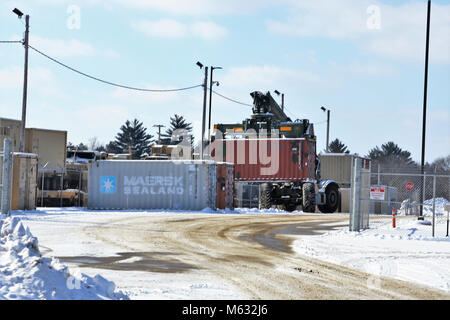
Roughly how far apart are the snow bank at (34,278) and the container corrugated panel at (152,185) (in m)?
21.4

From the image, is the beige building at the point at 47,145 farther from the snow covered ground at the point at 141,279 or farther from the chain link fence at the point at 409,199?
the snow covered ground at the point at 141,279

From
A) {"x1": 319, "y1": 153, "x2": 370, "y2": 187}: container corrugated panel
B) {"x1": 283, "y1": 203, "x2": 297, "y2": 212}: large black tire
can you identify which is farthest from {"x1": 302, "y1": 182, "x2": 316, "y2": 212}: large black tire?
{"x1": 319, "y1": 153, "x2": 370, "y2": 187}: container corrugated panel

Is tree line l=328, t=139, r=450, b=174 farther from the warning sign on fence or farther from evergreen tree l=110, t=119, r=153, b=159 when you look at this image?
the warning sign on fence

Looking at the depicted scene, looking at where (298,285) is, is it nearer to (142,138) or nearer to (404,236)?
(404,236)

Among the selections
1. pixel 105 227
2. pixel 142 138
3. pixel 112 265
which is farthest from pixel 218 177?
pixel 142 138

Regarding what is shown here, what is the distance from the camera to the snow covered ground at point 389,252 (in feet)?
33.6

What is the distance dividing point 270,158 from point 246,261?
20653mm

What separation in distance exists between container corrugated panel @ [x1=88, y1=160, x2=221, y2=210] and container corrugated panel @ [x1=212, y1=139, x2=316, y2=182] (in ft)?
11.8

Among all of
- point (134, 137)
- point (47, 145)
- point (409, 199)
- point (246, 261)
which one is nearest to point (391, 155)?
point (134, 137)

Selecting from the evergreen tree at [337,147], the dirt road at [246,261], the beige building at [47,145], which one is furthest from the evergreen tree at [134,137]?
the dirt road at [246,261]

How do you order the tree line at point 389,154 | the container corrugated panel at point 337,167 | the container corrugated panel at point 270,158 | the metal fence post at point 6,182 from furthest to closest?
the tree line at point 389,154, the container corrugated panel at point 337,167, the container corrugated panel at point 270,158, the metal fence post at point 6,182

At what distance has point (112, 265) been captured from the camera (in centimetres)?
1044
